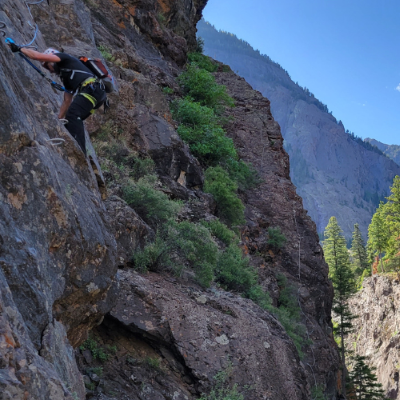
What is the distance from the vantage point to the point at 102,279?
A: 17.2ft

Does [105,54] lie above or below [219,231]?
above

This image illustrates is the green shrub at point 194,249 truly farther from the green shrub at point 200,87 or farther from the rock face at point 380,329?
the rock face at point 380,329

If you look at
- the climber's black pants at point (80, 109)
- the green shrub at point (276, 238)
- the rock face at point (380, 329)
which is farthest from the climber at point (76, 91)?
the rock face at point (380, 329)

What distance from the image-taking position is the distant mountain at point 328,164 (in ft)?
522

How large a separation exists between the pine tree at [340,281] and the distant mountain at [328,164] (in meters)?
104

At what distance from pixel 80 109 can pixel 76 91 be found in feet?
0.95

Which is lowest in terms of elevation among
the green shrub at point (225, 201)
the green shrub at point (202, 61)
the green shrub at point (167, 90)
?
the green shrub at point (225, 201)

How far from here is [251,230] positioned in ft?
58.2

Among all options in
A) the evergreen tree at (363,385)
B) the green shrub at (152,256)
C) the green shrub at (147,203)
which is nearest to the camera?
the green shrub at (152,256)

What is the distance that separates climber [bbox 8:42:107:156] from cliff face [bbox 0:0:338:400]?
26 centimetres

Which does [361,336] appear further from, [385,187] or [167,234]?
[385,187]

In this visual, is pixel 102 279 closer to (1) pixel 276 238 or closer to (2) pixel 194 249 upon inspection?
(2) pixel 194 249

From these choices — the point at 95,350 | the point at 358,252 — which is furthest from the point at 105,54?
the point at 358,252

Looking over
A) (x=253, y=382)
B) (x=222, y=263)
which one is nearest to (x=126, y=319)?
(x=253, y=382)
